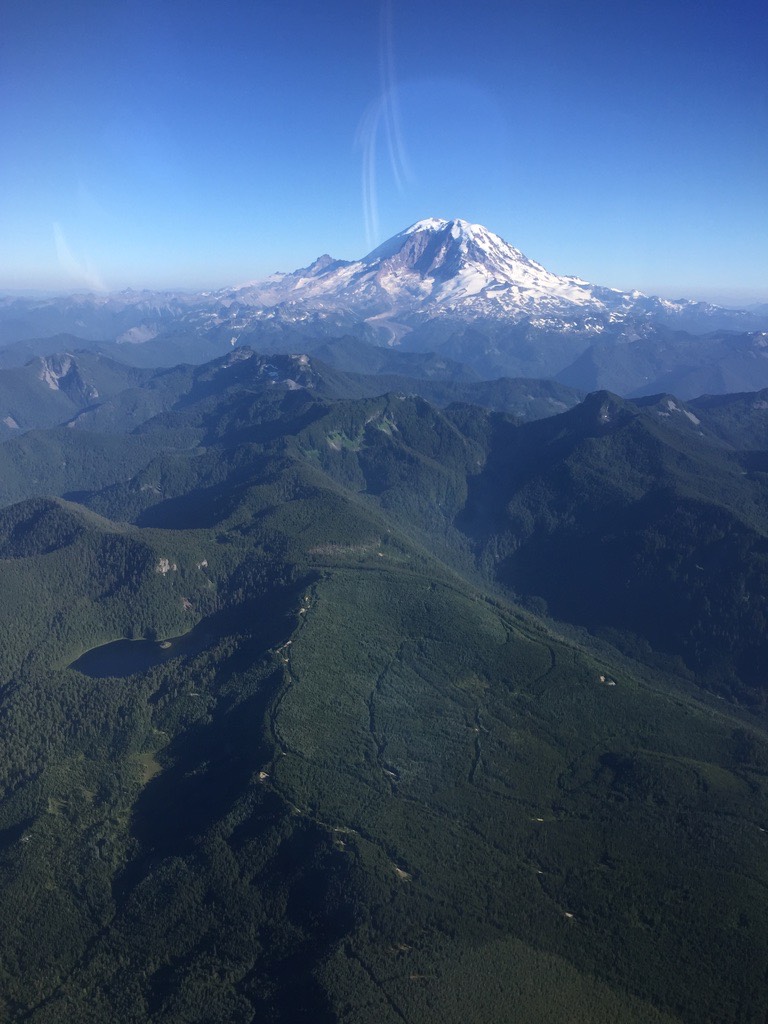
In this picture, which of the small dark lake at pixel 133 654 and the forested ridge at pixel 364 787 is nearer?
the forested ridge at pixel 364 787

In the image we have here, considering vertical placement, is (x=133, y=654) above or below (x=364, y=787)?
below

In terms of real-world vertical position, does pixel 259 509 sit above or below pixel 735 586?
above

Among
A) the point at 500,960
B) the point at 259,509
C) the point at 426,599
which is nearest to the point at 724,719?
the point at 426,599

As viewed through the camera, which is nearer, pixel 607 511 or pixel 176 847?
pixel 176 847

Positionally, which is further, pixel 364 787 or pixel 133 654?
pixel 133 654

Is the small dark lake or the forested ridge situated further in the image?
the small dark lake

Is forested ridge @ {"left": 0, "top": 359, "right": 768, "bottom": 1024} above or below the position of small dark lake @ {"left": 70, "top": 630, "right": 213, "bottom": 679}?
above

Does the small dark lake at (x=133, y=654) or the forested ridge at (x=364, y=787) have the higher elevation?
the forested ridge at (x=364, y=787)

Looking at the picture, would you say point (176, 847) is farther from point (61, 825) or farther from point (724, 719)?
point (724, 719)
